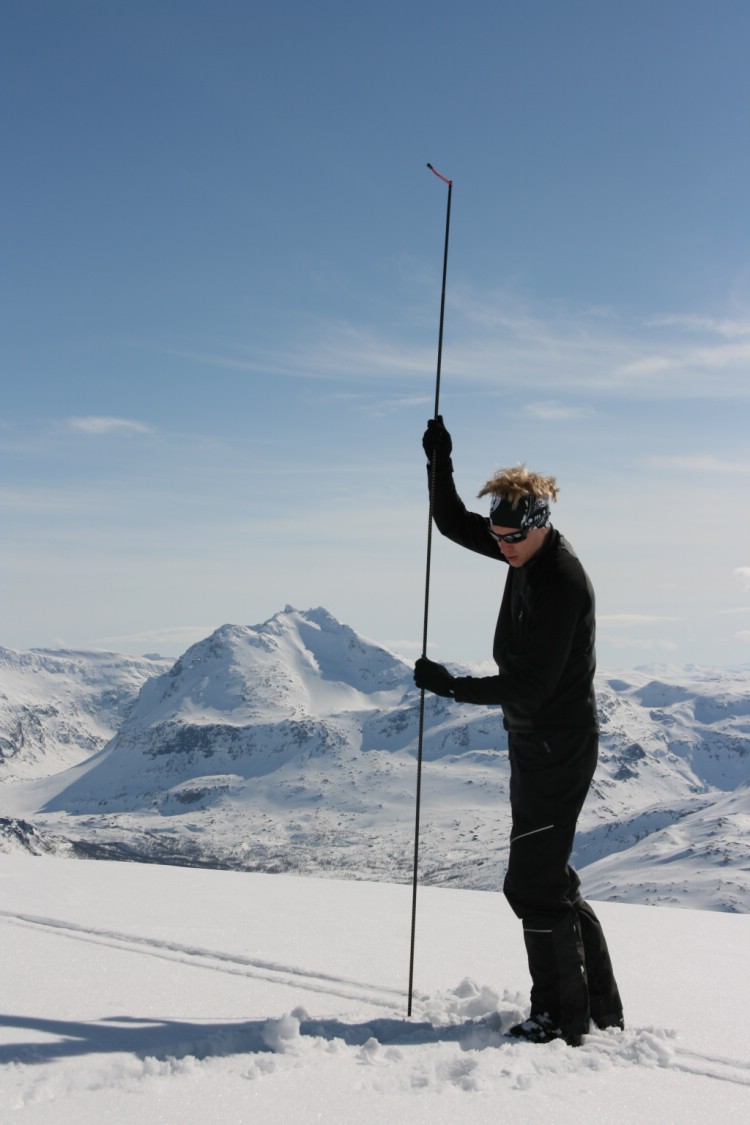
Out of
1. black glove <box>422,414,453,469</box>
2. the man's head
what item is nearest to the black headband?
the man's head

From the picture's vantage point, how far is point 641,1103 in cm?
328

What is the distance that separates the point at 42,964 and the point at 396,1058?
83.2 inches

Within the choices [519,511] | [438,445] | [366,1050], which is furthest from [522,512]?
[366,1050]

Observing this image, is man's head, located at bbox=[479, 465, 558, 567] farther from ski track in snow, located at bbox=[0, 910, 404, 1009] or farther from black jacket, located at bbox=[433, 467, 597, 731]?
ski track in snow, located at bbox=[0, 910, 404, 1009]

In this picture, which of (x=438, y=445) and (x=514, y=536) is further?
(x=438, y=445)

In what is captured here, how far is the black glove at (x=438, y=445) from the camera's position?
5078 mm

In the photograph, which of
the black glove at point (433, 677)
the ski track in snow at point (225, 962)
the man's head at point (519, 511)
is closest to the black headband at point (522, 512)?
the man's head at point (519, 511)

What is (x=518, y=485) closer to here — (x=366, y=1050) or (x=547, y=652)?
(x=547, y=652)

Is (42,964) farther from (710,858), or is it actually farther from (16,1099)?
(710,858)

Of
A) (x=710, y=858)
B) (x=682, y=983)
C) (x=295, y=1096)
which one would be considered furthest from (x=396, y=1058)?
(x=710, y=858)

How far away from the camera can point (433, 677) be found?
4.37 m

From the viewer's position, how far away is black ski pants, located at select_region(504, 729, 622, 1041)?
4.10m

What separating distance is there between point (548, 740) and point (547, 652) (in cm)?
44

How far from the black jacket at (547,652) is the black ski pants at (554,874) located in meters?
0.12
